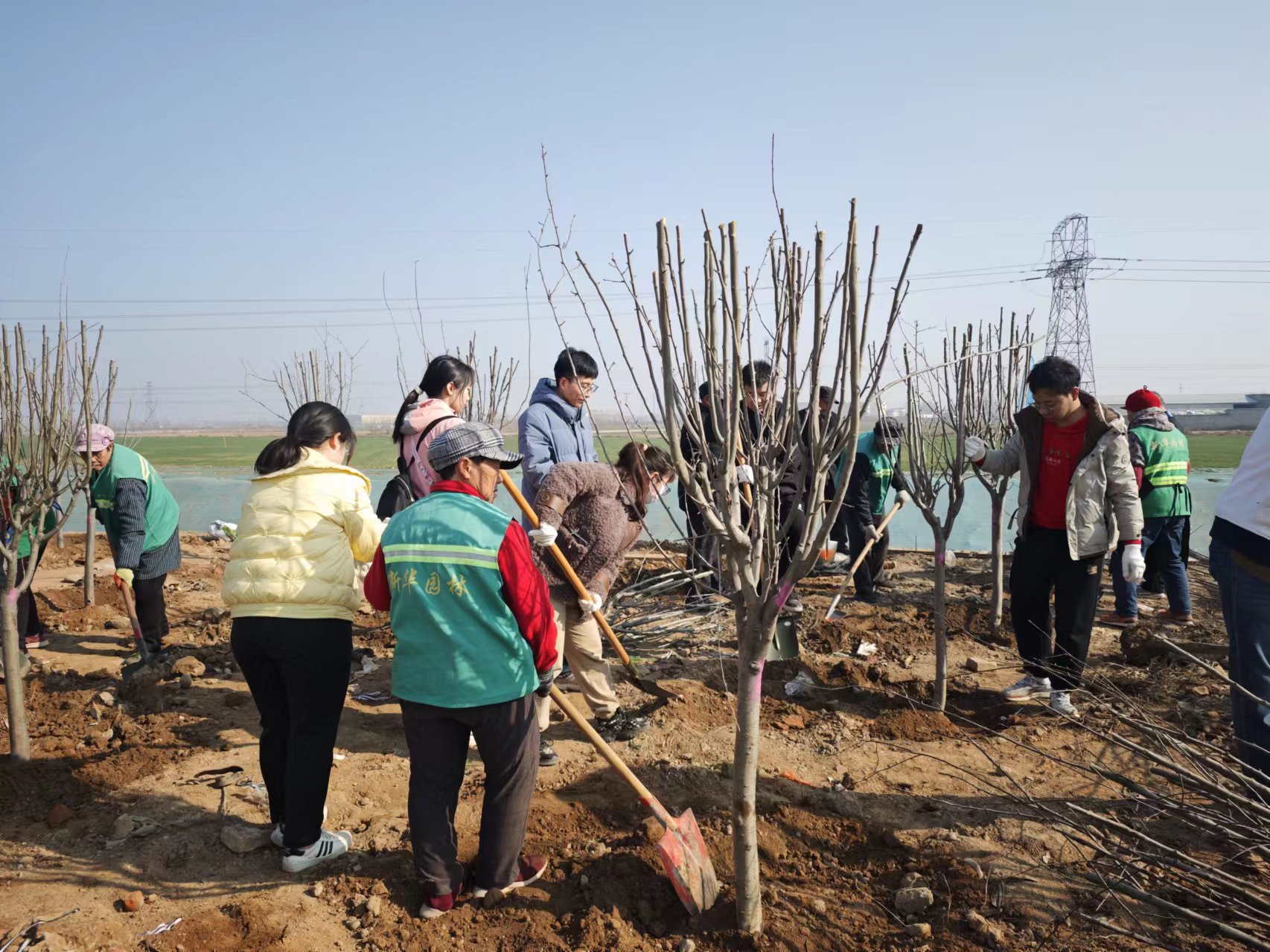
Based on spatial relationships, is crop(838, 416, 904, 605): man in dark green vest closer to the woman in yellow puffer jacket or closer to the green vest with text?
the green vest with text

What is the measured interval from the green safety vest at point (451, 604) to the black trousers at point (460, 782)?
8cm

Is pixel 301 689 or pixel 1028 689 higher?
pixel 301 689

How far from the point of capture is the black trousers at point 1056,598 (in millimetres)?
4008

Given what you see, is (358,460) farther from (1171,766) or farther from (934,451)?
(1171,766)

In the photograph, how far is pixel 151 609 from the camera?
505cm

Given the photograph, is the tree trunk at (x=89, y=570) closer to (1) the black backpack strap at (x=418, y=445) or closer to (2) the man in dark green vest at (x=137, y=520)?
(2) the man in dark green vest at (x=137, y=520)

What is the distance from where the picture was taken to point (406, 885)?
2.75 metres

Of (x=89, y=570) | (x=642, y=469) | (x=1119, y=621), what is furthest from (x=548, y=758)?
(x=89, y=570)

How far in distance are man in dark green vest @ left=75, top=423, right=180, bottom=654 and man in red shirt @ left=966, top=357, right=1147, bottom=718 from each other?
196 inches

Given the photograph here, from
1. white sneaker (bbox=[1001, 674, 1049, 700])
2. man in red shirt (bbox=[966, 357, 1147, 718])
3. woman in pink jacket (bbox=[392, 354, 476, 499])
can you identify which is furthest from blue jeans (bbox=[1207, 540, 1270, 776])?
woman in pink jacket (bbox=[392, 354, 476, 499])

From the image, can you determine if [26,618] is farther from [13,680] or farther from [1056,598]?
[1056,598]

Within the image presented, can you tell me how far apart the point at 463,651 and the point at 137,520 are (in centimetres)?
338

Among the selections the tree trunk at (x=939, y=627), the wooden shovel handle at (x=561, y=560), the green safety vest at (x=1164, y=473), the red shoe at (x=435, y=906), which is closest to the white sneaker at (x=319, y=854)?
the red shoe at (x=435, y=906)

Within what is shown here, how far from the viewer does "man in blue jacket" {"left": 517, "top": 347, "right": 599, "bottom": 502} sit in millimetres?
4180
